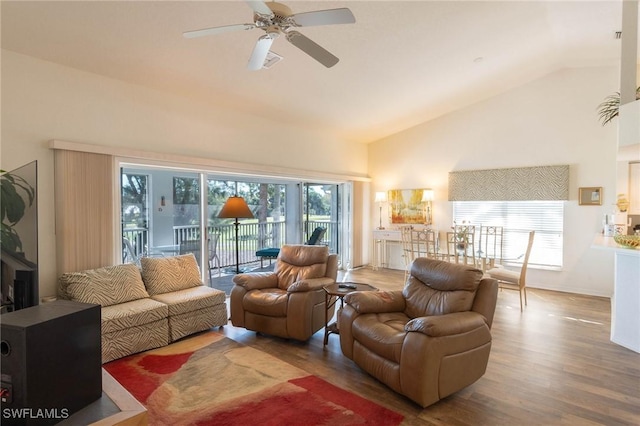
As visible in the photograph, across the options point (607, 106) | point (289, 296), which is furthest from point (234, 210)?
point (607, 106)

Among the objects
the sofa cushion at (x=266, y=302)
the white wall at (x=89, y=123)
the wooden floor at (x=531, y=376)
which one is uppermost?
the white wall at (x=89, y=123)

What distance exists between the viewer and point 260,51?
2523 mm

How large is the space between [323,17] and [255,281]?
8.81 feet

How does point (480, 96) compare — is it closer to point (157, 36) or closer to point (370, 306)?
point (370, 306)

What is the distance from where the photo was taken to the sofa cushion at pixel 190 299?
3318mm

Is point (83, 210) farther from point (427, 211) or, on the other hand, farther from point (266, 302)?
point (427, 211)

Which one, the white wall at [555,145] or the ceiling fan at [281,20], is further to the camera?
the white wall at [555,145]

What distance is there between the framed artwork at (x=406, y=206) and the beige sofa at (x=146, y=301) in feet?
14.7

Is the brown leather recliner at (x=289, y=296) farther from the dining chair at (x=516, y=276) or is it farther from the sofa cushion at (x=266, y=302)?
the dining chair at (x=516, y=276)

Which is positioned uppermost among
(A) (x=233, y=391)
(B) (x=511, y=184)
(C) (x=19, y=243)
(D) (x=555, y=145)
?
(D) (x=555, y=145)

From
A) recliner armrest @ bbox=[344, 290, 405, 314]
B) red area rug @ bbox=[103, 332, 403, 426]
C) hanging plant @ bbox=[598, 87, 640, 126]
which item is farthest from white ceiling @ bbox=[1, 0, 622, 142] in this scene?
red area rug @ bbox=[103, 332, 403, 426]

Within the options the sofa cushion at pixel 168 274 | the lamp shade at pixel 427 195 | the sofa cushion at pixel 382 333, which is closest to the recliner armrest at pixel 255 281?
the sofa cushion at pixel 168 274

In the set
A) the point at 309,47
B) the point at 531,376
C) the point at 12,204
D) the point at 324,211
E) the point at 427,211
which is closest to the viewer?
the point at 12,204

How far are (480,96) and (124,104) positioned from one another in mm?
5668
